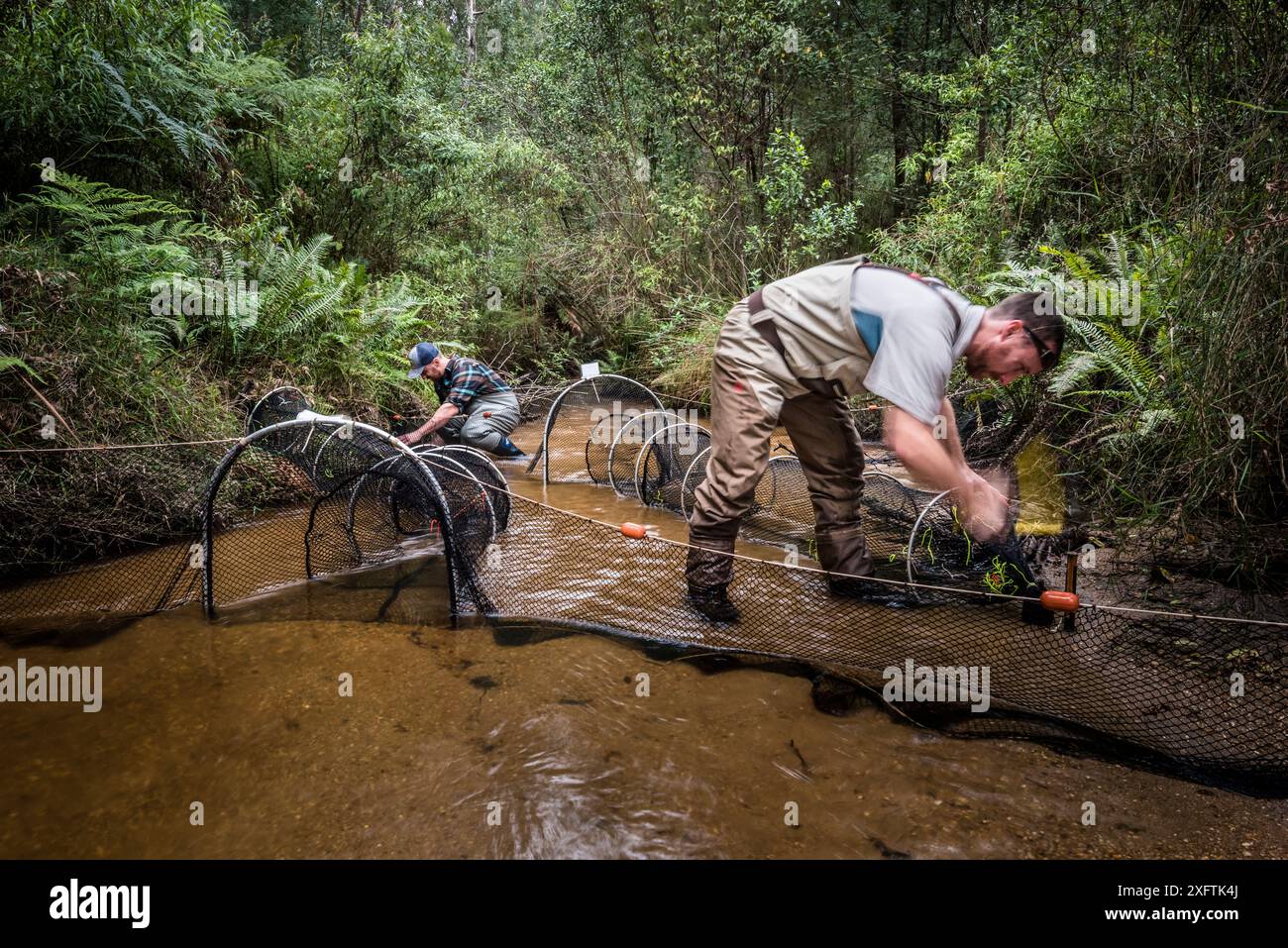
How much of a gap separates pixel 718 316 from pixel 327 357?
16.6 feet

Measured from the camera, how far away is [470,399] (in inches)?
256

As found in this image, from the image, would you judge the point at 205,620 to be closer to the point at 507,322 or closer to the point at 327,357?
the point at 327,357

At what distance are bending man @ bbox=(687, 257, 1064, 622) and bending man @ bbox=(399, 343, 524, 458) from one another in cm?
345

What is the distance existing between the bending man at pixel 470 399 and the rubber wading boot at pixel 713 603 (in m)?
3.41

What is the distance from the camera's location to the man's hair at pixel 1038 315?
269 cm

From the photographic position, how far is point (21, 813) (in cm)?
251

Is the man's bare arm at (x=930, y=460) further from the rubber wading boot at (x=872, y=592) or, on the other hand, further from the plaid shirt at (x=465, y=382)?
the plaid shirt at (x=465, y=382)

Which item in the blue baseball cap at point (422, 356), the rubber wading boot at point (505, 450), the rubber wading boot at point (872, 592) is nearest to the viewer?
the rubber wading boot at point (872, 592)

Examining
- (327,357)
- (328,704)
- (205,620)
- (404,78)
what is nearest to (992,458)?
(328,704)

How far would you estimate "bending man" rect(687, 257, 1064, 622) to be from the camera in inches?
105

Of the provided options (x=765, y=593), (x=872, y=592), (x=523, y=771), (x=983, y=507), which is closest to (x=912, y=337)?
(x=983, y=507)

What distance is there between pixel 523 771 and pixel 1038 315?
2554 mm

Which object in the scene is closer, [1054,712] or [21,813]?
[21,813]

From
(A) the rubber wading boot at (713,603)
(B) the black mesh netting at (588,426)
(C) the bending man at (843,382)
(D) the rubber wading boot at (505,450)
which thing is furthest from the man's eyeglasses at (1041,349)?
(D) the rubber wading boot at (505,450)
